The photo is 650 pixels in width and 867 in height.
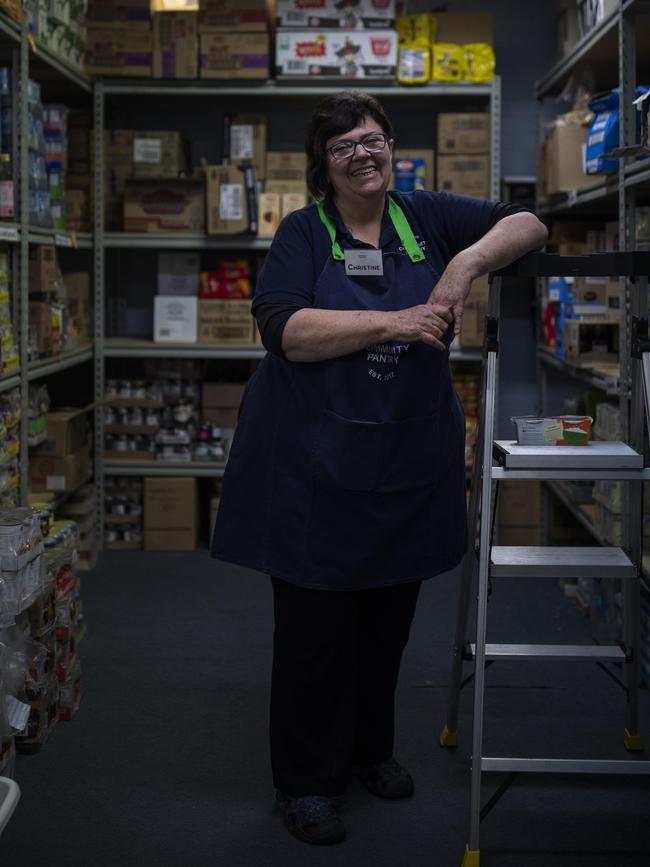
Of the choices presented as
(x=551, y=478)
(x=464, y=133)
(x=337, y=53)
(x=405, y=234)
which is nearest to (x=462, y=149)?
(x=464, y=133)

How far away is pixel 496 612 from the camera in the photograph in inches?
182

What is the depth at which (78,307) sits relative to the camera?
5406mm

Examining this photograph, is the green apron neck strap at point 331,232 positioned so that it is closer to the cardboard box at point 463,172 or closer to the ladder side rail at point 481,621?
the ladder side rail at point 481,621

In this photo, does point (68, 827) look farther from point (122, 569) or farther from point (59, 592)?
point (122, 569)

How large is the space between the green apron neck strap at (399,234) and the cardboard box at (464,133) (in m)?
3.05

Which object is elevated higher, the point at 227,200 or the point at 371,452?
the point at 227,200

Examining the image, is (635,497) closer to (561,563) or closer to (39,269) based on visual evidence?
(561,563)

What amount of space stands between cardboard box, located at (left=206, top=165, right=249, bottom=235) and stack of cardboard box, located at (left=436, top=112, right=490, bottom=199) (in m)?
0.98

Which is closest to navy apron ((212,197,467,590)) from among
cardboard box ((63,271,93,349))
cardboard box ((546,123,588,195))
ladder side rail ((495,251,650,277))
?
ladder side rail ((495,251,650,277))

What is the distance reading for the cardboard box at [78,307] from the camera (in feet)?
17.4

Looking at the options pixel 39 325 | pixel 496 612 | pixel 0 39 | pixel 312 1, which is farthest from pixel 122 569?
pixel 312 1

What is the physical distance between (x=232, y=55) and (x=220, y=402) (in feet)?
5.60

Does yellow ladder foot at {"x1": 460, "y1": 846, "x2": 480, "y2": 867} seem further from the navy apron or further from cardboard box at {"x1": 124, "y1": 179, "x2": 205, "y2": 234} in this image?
cardboard box at {"x1": 124, "y1": 179, "x2": 205, "y2": 234}

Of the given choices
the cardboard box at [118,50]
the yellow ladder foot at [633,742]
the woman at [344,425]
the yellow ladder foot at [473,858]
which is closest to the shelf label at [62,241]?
the cardboard box at [118,50]
